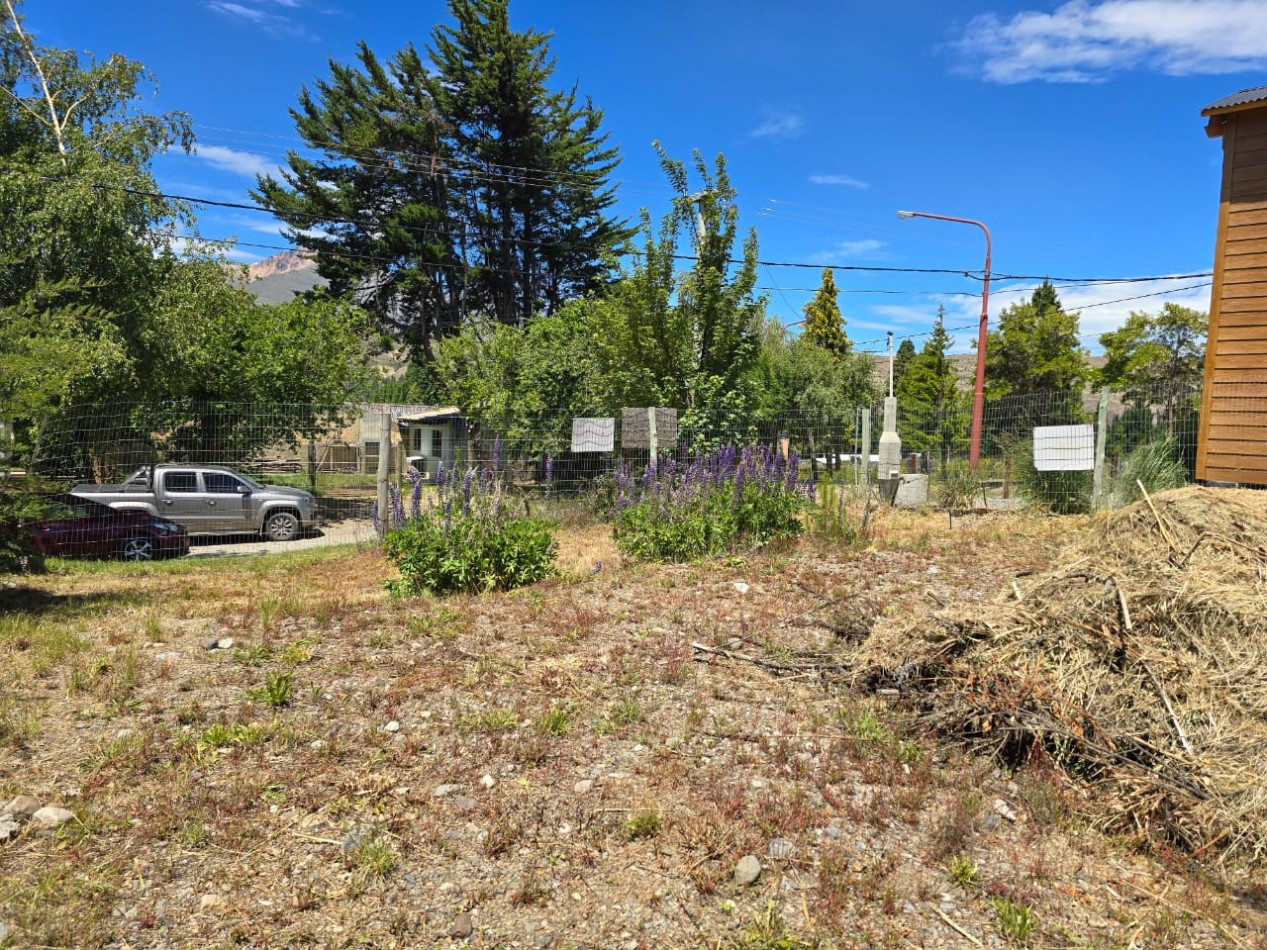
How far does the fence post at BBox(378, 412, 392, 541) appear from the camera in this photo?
10.1 metres

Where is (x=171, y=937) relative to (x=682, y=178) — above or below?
below

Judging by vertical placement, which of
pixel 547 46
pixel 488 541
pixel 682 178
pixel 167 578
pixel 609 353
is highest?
pixel 547 46

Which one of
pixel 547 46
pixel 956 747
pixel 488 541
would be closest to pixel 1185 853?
pixel 956 747

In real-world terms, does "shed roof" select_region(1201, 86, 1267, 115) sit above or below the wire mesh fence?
above

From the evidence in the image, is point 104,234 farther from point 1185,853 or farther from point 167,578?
point 1185,853

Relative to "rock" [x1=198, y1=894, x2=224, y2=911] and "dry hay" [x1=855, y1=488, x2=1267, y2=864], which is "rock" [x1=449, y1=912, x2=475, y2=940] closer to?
"rock" [x1=198, y1=894, x2=224, y2=911]

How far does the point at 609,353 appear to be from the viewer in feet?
45.4

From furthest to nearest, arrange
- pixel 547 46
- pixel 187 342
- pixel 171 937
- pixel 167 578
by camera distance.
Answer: pixel 547 46 → pixel 187 342 → pixel 167 578 → pixel 171 937

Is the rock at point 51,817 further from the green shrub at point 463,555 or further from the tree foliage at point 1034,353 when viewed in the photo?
the tree foliage at point 1034,353

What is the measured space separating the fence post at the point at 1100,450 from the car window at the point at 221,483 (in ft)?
44.6

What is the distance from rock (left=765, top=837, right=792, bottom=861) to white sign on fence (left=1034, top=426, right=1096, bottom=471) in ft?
32.3

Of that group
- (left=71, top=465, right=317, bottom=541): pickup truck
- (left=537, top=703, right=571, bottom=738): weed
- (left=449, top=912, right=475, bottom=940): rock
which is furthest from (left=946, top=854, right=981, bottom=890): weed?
(left=71, top=465, right=317, bottom=541): pickup truck

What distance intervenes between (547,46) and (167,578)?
27.7 metres

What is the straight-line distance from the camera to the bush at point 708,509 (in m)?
8.14
